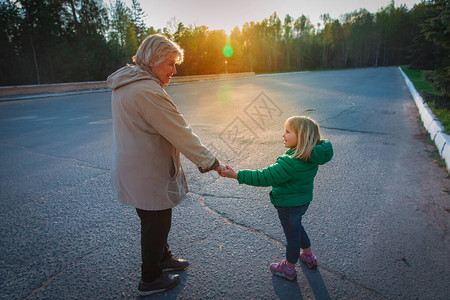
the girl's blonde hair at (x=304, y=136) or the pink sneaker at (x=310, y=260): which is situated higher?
the girl's blonde hair at (x=304, y=136)

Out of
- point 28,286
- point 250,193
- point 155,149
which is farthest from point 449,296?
point 28,286

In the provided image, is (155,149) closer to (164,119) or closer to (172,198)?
(164,119)

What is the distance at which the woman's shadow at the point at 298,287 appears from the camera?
1.94m

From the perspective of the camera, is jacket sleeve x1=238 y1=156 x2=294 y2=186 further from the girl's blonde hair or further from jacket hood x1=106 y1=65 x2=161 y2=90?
jacket hood x1=106 y1=65 x2=161 y2=90

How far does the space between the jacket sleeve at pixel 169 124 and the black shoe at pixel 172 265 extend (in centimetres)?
100

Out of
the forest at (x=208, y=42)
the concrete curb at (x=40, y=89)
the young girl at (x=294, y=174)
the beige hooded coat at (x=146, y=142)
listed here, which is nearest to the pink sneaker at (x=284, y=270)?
the young girl at (x=294, y=174)

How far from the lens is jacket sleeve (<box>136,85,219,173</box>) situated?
158 cm

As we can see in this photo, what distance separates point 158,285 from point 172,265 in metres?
0.23

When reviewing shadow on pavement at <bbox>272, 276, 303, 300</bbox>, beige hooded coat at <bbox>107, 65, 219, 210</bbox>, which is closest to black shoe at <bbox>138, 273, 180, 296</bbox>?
beige hooded coat at <bbox>107, 65, 219, 210</bbox>

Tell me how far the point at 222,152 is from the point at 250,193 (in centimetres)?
176

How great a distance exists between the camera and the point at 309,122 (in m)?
1.83

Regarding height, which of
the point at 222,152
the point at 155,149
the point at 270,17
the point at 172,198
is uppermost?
the point at 270,17

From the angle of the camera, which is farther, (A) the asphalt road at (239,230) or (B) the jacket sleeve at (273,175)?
(A) the asphalt road at (239,230)

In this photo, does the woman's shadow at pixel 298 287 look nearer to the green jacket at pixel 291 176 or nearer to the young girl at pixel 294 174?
the young girl at pixel 294 174
